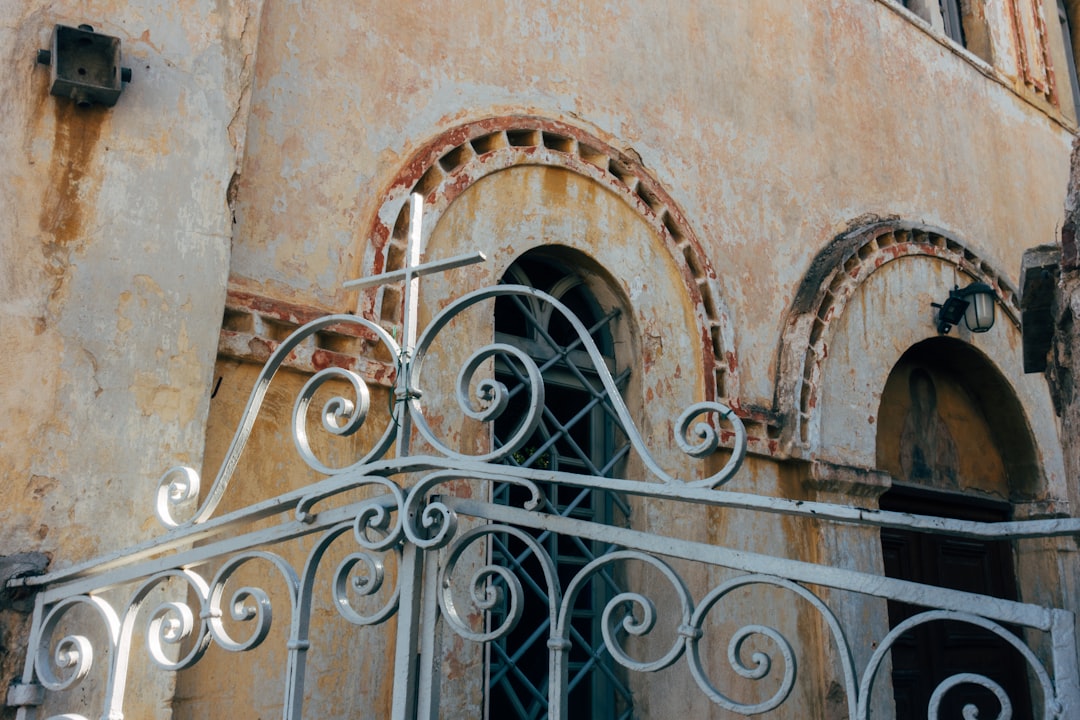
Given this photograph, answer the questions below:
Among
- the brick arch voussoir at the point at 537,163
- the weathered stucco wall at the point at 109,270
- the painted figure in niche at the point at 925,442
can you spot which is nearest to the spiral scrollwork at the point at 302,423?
the weathered stucco wall at the point at 109,270

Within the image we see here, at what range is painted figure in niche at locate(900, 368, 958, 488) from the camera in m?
6.65

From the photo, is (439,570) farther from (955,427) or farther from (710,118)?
(955,427)

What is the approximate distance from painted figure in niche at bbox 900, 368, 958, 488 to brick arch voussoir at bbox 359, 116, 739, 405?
2085 millimetres

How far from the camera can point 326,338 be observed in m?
3.67

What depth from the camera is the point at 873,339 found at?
19.9 ft

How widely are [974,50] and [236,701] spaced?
23.8 feet

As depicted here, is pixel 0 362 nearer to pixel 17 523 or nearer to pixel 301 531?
pixel 17 523

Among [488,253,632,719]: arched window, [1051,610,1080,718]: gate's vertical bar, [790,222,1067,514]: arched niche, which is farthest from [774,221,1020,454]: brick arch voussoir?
[1051,610,1080,718]: gate's vertical bar

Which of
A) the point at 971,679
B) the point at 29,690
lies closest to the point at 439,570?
the point at 971,679

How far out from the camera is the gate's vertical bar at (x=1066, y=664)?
1461 mm

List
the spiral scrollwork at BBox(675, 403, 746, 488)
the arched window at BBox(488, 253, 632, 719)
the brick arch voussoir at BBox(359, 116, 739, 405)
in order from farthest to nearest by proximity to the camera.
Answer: the arched window at BBox(488, 253, 632, 719), the brick arch voussoir at BBox(359, 116, 739, 405), the spiral scrollwork at BBox(675, 403, 746, 488)

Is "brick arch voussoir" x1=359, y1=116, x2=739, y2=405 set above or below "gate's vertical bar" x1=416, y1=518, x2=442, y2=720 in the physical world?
above

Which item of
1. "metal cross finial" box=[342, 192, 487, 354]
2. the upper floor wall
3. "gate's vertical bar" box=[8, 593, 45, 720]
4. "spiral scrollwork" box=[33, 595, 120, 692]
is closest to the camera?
"metal cross finial" box=[342, 192, 487, 354]

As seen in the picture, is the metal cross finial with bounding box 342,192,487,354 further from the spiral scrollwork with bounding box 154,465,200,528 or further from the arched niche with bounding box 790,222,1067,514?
the arched niche with bounding box 790,222,1067,514
